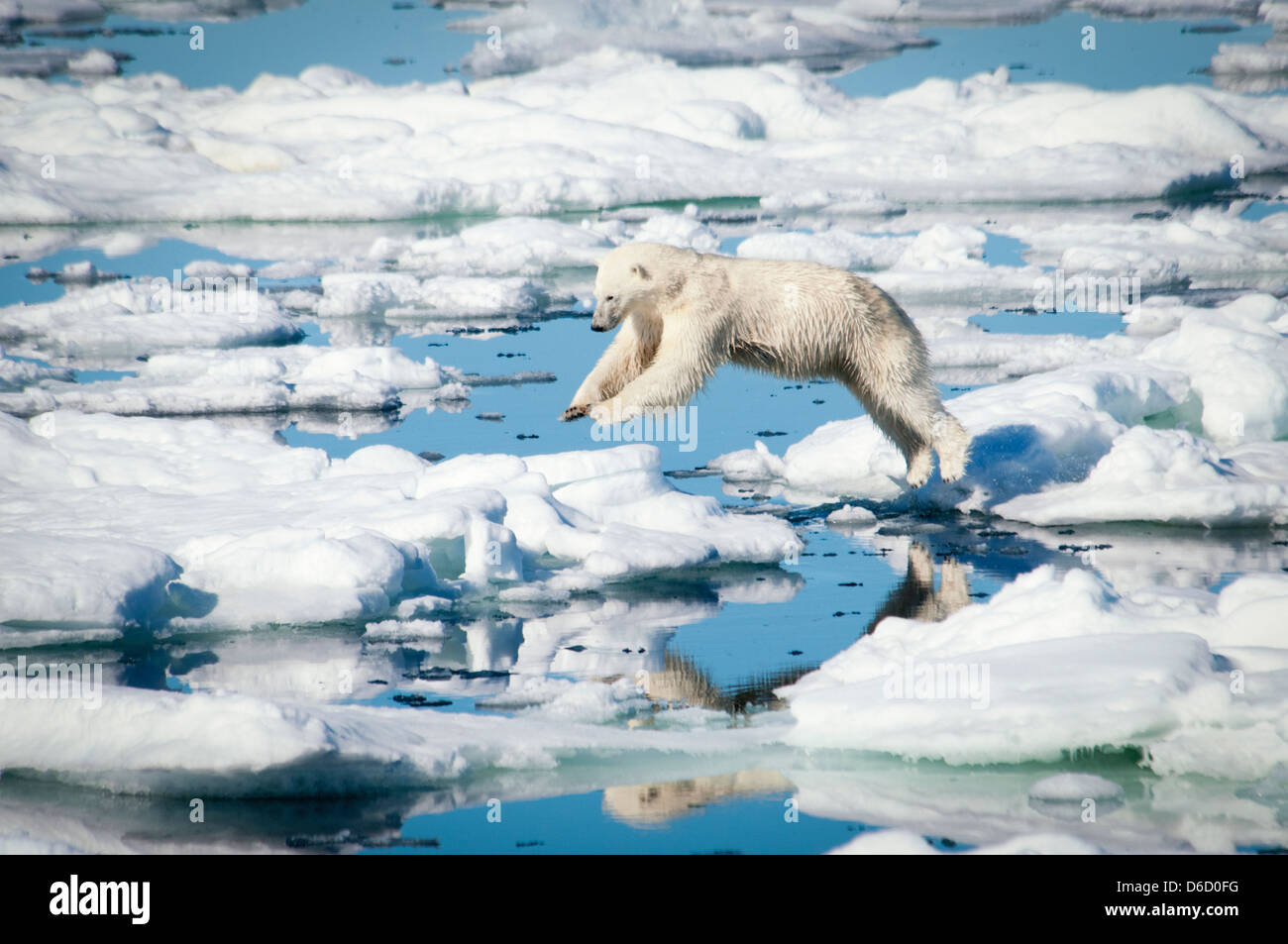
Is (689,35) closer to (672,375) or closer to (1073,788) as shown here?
(672,375)

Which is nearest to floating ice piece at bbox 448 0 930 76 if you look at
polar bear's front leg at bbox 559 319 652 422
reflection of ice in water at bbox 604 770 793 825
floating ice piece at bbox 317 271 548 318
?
floating ice piece at bbox 317 271 548 318

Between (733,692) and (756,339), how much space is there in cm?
220

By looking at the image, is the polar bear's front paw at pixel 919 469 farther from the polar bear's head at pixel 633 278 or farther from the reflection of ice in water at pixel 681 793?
the reflection of ice in water at pixel 681 793

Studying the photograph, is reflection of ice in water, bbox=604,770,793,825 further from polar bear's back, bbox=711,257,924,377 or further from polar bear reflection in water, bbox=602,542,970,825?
polar bear's back, bbox=711,257,924,377

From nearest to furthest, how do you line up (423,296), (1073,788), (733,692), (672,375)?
(1073,788)
(733,692)
(672,375)
(423,296)

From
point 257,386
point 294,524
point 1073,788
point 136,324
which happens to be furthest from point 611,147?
point 1073,788

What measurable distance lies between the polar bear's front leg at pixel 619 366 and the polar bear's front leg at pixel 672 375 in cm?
25

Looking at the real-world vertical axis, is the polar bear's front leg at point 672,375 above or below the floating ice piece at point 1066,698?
above

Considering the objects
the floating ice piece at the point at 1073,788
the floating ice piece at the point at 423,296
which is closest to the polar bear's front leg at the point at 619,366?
the floating ice piece at the point at 1073,788

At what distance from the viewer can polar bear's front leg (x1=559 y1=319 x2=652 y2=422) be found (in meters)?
6.07

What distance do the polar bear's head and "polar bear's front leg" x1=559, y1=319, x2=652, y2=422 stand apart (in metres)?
0.33

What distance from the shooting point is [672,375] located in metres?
5.69

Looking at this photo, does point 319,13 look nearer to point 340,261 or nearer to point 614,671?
point 340,261

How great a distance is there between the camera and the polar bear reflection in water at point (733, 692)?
11.5 feet
